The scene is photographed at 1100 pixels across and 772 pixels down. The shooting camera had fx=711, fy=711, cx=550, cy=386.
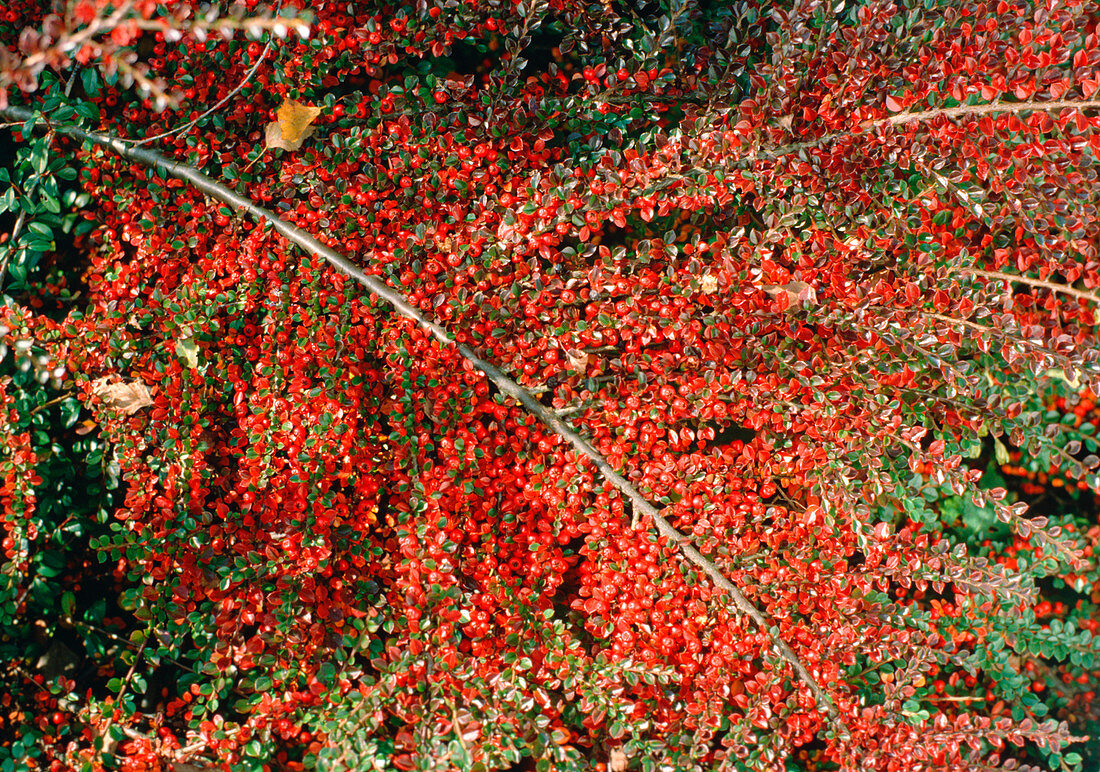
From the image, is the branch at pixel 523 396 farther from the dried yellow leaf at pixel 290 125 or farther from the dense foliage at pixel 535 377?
the dried yellow leaf at pixel 290 125

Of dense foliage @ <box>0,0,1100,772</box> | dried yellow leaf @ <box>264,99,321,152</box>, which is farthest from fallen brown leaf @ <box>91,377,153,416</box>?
dried yellow leaf @ <box>264,99,321,152</box>

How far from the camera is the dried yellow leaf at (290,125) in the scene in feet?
6.92

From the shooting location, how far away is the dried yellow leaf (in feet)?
6.92

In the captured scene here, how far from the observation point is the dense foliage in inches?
74.2

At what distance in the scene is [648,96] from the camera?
2156mm

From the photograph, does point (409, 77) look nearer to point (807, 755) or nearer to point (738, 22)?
point (738, 22)

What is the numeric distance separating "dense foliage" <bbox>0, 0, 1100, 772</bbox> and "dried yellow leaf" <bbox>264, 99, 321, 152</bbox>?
0.5 inches

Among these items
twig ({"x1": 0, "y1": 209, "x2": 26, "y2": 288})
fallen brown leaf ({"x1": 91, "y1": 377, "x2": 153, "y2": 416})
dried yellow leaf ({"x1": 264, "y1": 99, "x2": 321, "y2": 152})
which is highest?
dried yellow leaf ({"x1": 264, "y1": 99, "x2": 321, "y2": 152})

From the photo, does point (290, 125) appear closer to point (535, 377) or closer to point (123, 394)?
point (123, 394)

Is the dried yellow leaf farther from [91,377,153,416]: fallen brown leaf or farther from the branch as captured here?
[91,377,153,416]: fallen brown leaf

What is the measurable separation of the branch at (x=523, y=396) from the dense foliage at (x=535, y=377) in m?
0.03

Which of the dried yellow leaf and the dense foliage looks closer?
the dense foliage

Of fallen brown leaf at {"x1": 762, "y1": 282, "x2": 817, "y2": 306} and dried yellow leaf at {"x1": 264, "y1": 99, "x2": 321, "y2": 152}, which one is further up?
dried yellow leaf at {"x1": 264, "y1": 99, "x2": 321, "y2": 152}

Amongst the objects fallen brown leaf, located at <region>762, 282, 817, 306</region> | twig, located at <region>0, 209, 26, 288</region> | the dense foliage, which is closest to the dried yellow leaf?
the dense foliage
